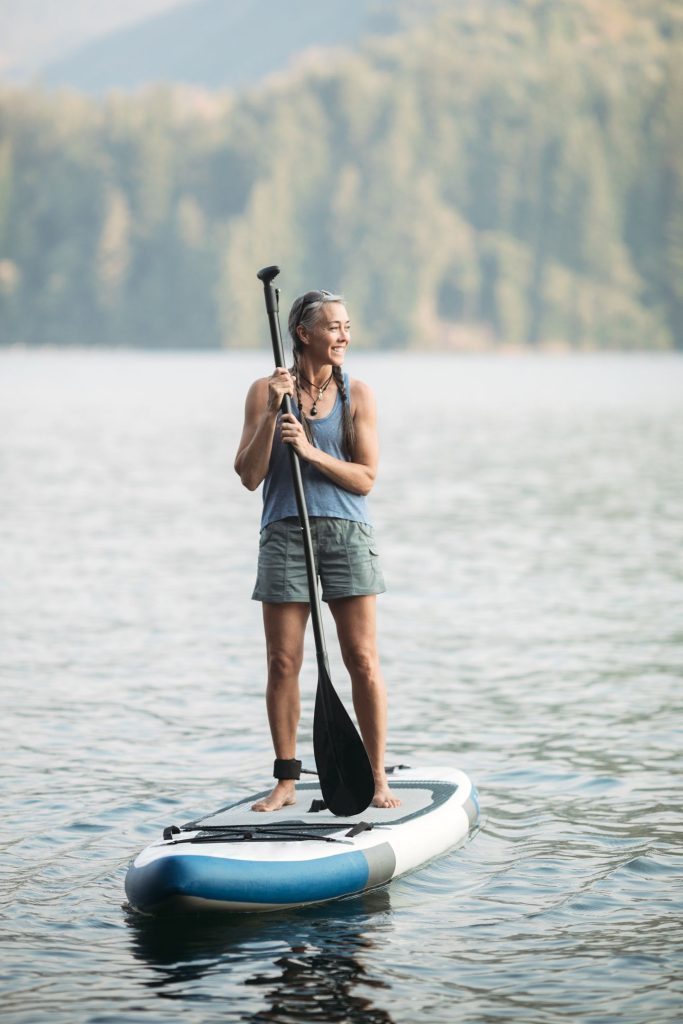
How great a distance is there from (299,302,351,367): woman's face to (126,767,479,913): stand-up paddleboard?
1928 mm

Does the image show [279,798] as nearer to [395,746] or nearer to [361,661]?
[361,661]

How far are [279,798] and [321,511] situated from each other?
4.27ft

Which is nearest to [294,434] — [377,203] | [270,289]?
[270,289]

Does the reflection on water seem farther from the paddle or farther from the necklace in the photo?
the necklace

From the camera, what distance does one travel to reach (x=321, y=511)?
23.7 feet

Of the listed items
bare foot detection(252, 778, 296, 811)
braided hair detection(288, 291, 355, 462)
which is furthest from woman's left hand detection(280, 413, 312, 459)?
bare foot detection(252, 778, 296, 811)

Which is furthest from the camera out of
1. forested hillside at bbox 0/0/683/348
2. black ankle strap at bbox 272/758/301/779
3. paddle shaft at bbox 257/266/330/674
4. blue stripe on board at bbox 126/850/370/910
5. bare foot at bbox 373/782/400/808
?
forested hillside at bbox 0/0/683/348

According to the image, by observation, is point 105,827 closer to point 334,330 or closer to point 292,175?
point 334,330

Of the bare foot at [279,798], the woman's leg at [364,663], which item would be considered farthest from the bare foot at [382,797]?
the bare foot at [279,798]

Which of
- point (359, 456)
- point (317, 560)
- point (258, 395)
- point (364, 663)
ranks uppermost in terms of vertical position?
point (258, 395)

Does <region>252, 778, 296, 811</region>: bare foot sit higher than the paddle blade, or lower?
lower

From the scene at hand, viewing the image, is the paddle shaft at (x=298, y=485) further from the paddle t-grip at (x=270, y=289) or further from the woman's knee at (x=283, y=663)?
the woman's knee at (x=283, y=663)

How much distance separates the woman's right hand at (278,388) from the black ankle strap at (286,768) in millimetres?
1564

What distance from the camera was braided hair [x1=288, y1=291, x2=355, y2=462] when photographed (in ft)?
23.4
